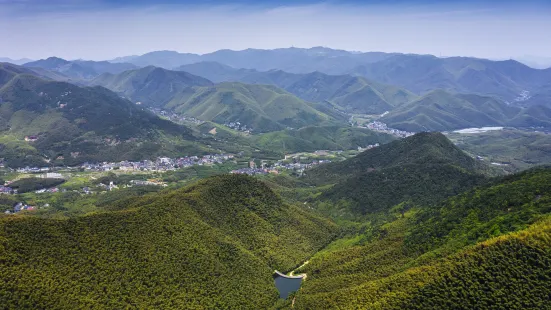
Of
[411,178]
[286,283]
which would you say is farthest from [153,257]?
[411,178]

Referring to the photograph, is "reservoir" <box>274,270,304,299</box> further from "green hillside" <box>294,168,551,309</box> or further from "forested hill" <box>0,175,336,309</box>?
"green hillside" <box>294,168,551,309</box>

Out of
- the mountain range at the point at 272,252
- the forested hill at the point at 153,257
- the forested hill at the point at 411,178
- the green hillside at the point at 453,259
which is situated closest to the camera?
the green hillside at the point at 453,259

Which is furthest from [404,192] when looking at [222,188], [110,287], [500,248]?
[110,287]

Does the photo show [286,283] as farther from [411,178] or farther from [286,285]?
[411,178]

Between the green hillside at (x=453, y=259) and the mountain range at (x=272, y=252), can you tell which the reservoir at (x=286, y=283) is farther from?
the green hillside at (x=453, y=259)

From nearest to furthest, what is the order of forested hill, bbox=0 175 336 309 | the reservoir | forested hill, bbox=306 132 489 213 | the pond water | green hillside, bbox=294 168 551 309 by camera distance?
green hillside, bbox=294 168 551 309 → forested hill, bbox=0 175 336 309 → the pond water → the reservoir → forested hill, bbox=306 132 489 213

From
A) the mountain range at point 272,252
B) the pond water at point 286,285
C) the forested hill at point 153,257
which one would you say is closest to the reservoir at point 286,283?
the pond water at point 286,285

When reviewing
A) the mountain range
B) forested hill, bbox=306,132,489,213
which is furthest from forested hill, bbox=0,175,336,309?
forested hill, bbox=306,132,489,213
